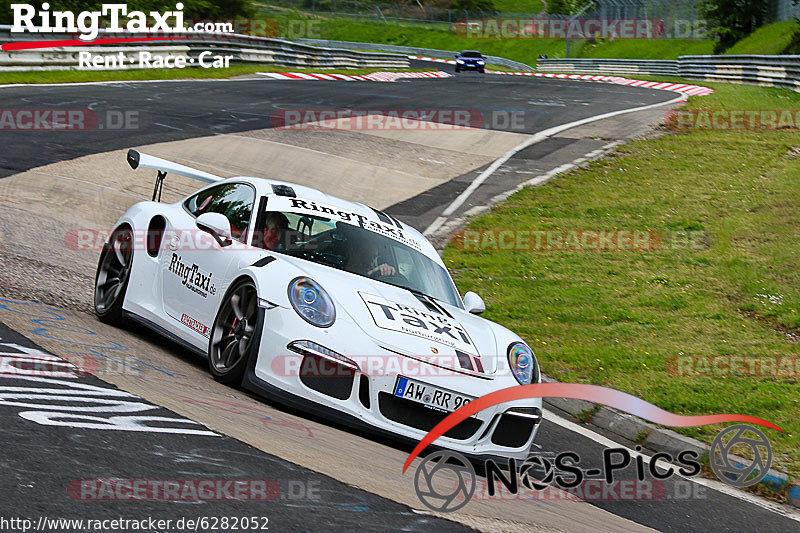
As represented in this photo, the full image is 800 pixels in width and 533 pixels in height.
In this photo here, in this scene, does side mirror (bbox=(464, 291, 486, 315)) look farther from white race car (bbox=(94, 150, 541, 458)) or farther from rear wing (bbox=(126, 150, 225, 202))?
rear wing (bbox=(126, 150, 225, 202))

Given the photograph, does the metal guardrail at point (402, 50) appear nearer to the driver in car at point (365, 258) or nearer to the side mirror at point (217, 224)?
the driver in car at point (365, 258)

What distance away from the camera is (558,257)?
13.2 m

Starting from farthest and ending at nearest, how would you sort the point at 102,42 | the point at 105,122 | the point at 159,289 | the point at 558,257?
the point at 102,42 → the point at 105,122 → the point at 558,257 → the point at 159,289

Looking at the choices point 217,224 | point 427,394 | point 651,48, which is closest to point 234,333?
point 217,224

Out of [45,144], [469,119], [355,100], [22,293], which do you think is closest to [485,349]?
[22,293]

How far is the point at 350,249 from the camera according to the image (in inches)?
270

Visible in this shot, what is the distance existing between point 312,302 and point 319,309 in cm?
7

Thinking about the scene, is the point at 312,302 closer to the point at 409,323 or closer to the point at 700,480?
the point at 409,323

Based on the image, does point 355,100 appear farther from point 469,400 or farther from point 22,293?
point 469,400

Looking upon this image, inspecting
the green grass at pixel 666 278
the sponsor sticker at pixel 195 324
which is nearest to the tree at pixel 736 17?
the green grass at pixel 666 278

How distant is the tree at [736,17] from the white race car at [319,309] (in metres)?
48.1

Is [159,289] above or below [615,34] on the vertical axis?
below

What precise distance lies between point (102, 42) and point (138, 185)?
51.7ft

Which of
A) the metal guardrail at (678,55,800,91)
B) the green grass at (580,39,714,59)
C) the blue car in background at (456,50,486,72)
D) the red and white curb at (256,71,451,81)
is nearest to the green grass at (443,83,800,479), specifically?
the metal guardrail at (678,55,800,91)
